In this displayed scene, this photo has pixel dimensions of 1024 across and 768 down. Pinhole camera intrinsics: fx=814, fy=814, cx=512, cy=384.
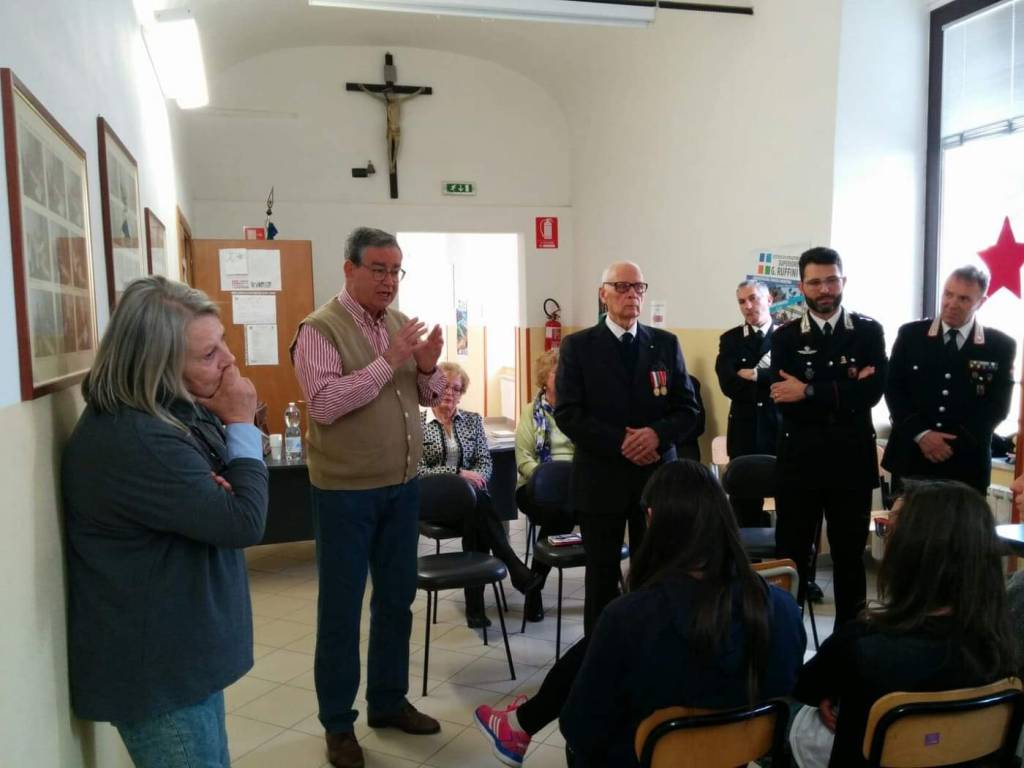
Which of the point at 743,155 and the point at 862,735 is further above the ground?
the point at 743,155

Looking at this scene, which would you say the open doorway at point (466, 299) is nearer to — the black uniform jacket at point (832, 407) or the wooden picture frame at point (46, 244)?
the black uniform jacket at point (832, 407)

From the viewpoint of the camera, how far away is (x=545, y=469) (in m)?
3.61

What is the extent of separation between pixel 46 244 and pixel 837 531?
2663 millimetres

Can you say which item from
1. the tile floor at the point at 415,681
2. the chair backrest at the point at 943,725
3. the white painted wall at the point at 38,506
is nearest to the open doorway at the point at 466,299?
the tile floor at the point at 415,681

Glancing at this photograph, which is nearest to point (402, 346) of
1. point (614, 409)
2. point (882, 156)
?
Answer: point (614, 409)

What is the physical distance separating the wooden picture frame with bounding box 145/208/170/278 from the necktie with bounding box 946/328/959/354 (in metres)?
2.92

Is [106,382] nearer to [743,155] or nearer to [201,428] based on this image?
[201,428]

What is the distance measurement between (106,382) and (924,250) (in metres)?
4.15

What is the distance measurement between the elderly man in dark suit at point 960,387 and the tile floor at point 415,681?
35.7 inches

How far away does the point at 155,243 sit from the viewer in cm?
323

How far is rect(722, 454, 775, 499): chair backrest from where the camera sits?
136 inches

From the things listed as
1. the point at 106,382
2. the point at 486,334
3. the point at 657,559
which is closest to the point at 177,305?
the point at 106,382

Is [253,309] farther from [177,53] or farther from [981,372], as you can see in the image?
[981,372]

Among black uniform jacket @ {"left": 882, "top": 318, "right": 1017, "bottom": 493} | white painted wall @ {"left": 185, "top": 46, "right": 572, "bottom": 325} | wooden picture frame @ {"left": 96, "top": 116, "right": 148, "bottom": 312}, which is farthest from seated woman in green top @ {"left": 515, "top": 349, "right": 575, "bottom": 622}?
white painted wall @ {"left": 185, "top": 46, "right": 572, "bottom": 325}
